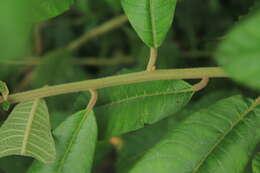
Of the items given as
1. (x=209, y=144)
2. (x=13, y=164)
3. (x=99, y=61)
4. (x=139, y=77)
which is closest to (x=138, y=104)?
(x=139, y=77)

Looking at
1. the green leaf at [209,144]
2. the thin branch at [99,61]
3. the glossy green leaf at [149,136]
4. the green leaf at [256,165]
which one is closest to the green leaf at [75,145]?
the green leaf at [209,144]

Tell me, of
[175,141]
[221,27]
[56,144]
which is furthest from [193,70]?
[221,27]

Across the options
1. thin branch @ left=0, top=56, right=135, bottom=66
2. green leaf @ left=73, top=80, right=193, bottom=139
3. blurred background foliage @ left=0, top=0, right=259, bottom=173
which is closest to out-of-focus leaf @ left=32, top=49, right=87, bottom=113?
blurred background foliage @ left=0, top=0, right=259, bottom=173

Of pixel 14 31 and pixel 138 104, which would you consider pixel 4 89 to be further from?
pixel 14 31

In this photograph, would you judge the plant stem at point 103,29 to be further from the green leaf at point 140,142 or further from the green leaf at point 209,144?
the green leaf at point 209,144

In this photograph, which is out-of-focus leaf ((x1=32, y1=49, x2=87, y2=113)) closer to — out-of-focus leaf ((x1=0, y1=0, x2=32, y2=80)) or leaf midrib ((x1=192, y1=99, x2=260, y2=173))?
leaf midrib ((x1=192, y1=99, x2=260, y2=173))
